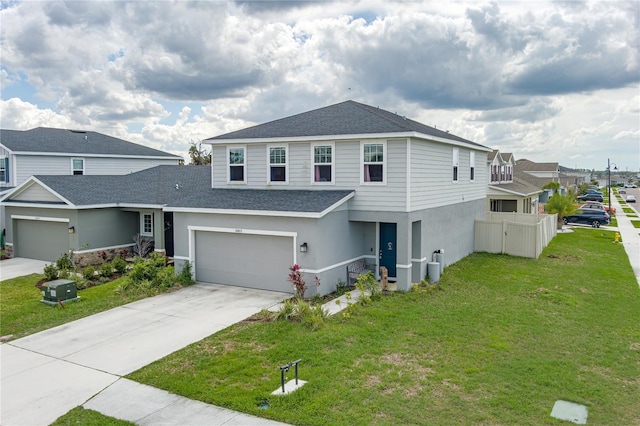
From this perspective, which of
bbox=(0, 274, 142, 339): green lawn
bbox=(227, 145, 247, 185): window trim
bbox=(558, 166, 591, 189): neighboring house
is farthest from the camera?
bbox=(558, 166, 591, 189): neighboring house

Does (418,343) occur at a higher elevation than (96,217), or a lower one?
lower

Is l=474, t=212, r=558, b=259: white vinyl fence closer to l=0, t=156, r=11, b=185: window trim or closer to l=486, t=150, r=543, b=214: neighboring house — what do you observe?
l=486, t=150, r=543, b=214: neighboring house

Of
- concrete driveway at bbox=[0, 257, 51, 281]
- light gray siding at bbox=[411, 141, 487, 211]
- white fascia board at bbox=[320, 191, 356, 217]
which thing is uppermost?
light gray siding at bbox=[411, 141, 487, 211]

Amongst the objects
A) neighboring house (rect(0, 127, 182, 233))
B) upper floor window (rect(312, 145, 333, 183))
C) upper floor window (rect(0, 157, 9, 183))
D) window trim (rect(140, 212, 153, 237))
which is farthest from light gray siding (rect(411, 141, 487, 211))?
upper floor window (rect(0, 157, 9, 183))

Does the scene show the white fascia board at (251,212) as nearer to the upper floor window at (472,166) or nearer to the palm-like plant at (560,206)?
the upper floor window at (472,166)

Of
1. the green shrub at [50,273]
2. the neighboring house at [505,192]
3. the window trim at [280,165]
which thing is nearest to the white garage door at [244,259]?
the window trim at [280,165]

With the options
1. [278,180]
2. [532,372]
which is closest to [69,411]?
[532,372]

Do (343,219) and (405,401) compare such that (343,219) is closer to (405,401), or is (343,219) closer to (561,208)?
(405,401)
